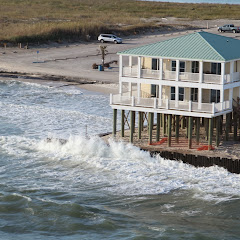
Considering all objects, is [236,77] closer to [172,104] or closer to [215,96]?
[215,96]

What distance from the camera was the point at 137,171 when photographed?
35.5 meters

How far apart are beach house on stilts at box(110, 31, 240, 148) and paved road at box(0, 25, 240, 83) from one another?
2359 centimetres

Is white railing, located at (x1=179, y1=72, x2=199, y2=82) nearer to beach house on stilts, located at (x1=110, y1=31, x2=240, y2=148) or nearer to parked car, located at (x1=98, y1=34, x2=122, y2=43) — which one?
beach house on stilts, located at (x1=110, y1=31, x2=240, y2=148)

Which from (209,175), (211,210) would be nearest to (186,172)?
(209,175)

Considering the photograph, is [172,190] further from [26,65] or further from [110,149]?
[26,65]

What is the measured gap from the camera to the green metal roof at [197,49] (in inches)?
1448

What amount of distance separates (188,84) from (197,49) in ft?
6.68

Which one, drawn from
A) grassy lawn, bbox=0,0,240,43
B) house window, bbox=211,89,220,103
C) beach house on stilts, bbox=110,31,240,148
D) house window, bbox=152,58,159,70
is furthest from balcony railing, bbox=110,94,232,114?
grassy lawn, bbox=0,0,240,43

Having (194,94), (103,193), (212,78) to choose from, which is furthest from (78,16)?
(103,193)

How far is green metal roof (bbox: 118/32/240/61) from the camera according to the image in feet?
121

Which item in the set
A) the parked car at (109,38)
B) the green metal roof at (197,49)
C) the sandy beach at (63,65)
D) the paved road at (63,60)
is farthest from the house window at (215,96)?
the parked car at (109,38)

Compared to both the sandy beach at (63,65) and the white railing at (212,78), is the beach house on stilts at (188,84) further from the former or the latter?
the sandy beach at (63,65)

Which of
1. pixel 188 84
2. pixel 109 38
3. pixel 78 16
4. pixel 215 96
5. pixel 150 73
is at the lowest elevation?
pixel 215 96

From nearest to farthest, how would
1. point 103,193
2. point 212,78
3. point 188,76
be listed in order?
point 103,193
point 212,78
point 188,76
